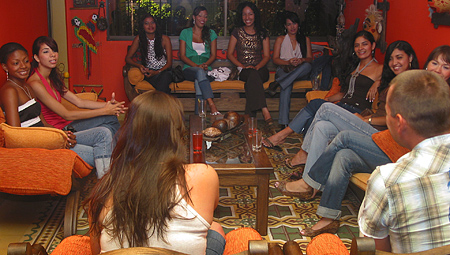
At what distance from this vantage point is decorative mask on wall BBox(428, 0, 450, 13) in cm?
364

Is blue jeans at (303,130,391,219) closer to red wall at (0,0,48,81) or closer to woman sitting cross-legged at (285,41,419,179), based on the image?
woman sitting cross-legged at (285,41,419,179)

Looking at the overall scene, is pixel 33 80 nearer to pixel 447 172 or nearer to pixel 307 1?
pixel 447 172

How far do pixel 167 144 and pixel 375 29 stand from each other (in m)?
4.00

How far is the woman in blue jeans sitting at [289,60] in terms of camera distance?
533 cm

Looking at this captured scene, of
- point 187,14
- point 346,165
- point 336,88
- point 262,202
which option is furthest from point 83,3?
point 346,165

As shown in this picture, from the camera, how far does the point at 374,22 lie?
4.94 m

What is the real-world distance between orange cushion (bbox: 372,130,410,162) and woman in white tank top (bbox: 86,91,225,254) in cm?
167

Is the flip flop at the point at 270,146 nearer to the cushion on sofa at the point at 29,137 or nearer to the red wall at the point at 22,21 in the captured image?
the cushion on sofa at the point at 29,137

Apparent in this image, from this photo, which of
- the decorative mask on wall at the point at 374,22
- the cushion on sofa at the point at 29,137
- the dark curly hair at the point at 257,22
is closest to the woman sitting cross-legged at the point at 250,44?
the dark curly hair at the point at 257,22

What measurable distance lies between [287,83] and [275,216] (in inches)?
94.9

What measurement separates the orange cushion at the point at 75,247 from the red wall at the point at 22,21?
2832 mm

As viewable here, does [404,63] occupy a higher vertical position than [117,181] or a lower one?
higher

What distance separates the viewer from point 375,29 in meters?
4.93

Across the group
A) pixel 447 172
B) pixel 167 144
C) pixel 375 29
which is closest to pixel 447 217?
pixel 447 172
